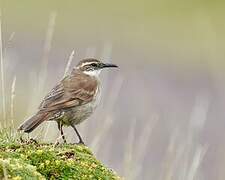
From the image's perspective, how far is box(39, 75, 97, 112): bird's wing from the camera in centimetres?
1052

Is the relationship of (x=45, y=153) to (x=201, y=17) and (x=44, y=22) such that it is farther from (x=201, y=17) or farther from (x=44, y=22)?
(x=201, y=17)

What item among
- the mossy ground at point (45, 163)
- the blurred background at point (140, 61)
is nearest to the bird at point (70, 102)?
the blurred background at point (140, 61)

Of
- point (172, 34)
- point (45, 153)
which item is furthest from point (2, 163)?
point (172, 34)

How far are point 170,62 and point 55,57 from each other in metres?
4.20

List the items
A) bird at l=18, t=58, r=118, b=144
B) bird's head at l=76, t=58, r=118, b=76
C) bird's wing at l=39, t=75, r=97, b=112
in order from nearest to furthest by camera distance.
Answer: bird at l=18, t=58, r=118, b=144
bird's wing at l=39, t=75, r=97, b=112
bird's head at l=76, t=58, r=118, b=76

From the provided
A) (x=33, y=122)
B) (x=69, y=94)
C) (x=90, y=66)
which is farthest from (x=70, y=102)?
(x=90, y=66)

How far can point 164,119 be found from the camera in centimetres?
2059

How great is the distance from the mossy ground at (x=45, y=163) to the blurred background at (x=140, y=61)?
3767 mm

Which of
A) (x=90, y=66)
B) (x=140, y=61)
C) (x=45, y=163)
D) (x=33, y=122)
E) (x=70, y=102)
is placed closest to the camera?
(x=45, y=163)

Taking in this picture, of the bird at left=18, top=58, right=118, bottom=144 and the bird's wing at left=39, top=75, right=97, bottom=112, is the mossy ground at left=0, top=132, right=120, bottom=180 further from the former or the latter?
the bird's wing at left=39, top=75, right=97, bottom=112

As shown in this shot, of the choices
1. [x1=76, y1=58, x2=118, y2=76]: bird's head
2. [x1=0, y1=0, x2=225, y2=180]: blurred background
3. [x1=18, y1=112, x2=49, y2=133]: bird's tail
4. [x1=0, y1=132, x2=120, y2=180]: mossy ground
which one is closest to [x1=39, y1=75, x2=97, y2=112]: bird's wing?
[x1=18, y1=112, x2=49, y2=133]: bird's tail

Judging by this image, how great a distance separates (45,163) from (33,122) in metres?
2.08

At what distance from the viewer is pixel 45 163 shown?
7750 mm

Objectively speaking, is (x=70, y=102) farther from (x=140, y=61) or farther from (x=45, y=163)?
(x=140, y=61)
